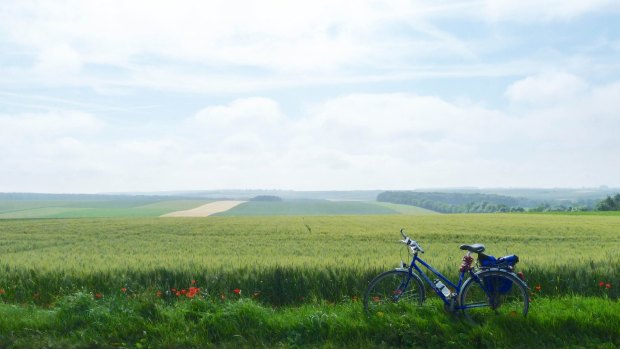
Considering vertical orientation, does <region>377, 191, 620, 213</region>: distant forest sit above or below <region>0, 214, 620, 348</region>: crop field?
below

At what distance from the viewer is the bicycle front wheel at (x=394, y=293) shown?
7.39m

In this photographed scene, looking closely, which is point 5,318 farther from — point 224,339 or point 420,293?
point 420,293

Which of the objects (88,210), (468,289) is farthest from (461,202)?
(468,289)

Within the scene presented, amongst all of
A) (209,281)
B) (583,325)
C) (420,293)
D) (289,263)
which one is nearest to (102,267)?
(209,281)

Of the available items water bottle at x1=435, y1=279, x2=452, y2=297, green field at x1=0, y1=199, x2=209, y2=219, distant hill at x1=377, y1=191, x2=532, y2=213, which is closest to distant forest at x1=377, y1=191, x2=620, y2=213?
distant hill at x1=377, y1=191, x2=532, y2=213

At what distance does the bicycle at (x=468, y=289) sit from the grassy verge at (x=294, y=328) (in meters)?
0.23

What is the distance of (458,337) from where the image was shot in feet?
21.6

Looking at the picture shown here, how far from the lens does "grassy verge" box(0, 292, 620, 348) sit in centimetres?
656

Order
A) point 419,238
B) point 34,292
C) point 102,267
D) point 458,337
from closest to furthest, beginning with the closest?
point 458,337
point 34,292
point 102,267
point 419,238

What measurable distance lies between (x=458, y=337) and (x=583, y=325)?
2017 millimetres

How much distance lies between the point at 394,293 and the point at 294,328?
1.89 metres

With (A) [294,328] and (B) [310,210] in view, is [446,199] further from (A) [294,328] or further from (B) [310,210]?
(A) [294,328]

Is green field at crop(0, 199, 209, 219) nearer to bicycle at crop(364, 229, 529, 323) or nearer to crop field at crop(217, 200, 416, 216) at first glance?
crop field at crop(217, 200, 416, 216)

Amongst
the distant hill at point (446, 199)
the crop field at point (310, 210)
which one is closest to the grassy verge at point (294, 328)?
the crop field at point (310, 210)
